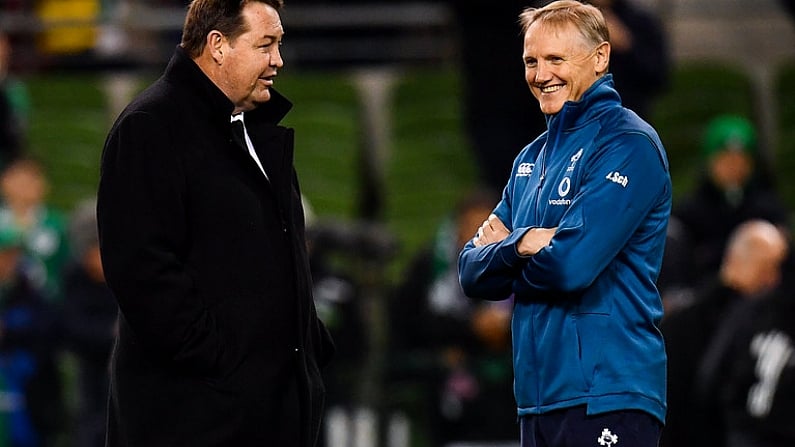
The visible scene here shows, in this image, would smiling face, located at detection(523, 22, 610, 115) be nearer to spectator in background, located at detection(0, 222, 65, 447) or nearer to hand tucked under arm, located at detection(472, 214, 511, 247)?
hand tucked under arm, located at detection(472, 214, 511, 247)

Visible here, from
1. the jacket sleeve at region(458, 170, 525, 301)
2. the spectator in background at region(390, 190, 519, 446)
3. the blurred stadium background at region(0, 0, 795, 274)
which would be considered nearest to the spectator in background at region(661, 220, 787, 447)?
the spectator in background at region(390, 190, 519, 446)

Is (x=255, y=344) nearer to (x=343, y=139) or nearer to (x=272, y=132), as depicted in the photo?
(x=272, y=132)

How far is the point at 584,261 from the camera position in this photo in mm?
4145

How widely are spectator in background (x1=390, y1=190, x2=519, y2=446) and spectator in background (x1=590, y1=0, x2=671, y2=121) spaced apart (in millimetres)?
1123

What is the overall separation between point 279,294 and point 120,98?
7751 mm

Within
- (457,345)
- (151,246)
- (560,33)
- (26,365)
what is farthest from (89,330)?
(560,33)

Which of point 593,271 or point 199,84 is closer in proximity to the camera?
point 593,271

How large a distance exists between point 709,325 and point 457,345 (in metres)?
1.38

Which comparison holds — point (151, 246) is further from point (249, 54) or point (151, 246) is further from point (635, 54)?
point (635, 54)

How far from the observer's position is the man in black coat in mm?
4281

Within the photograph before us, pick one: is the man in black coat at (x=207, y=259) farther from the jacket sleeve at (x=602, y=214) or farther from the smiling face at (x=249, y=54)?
the jacket sleeve at (x=602, y=214)

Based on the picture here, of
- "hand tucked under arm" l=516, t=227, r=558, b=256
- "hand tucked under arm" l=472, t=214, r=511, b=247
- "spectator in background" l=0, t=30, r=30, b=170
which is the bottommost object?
"spectator in background" l=0, t=30, r=30, b=170

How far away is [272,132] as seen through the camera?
4746 mm

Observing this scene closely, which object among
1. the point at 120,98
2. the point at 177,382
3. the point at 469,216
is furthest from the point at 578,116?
the point at 120,98
